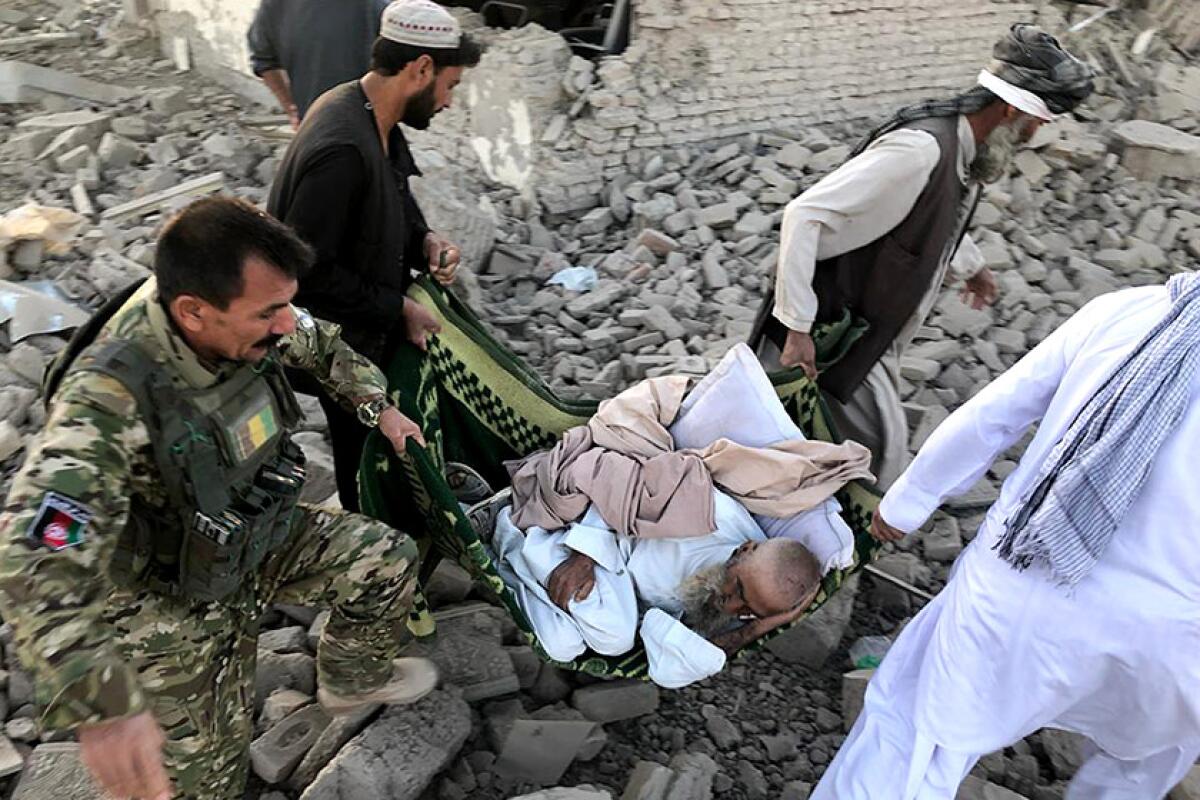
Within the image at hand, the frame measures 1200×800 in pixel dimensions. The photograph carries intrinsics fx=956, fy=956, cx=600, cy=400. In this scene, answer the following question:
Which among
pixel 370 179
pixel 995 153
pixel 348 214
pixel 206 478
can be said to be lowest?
pixel 206 478

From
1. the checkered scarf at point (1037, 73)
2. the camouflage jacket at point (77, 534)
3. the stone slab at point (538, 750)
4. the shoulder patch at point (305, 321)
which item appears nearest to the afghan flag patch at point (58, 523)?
the camouflage jacket at point (77, 534)

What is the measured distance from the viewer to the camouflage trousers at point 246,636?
2229 mm

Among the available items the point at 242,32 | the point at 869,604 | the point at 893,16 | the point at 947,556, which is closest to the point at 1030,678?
the point at 869,604

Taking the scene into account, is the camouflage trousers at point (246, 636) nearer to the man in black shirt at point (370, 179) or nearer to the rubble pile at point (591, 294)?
the rubble pile at point (591, 294)

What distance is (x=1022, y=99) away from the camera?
2881 mm

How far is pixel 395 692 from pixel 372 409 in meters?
0.85

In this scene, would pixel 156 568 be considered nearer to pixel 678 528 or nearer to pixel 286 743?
pixel 286 743

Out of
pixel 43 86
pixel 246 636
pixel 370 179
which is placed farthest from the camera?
pixel 43 86

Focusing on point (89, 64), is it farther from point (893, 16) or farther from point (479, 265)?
point (893, 16)

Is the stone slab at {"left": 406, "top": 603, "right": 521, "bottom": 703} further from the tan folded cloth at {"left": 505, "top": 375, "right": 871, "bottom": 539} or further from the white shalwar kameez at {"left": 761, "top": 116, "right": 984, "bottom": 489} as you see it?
the white shalwar kameez at {"left": 761, "top": 116, "right": 984, "bottom": 489}

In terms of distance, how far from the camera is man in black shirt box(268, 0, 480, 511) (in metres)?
2.77

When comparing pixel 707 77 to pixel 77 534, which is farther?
pixel 707 77

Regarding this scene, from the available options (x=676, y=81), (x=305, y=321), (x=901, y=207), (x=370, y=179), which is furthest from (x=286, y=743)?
(x=676, y=81)

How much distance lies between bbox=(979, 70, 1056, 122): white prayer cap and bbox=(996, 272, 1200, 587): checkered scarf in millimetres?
1004
